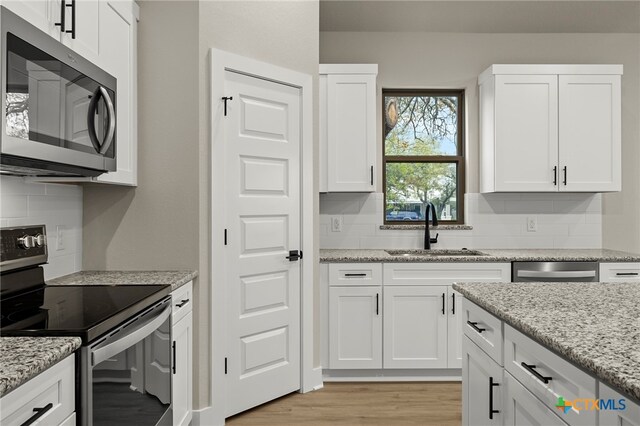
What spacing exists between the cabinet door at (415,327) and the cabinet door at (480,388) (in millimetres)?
1376

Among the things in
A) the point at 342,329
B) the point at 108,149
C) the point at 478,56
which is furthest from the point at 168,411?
the point at 478,56

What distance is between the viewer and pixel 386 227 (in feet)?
13.4

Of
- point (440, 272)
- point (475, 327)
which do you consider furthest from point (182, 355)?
point (440, 272)

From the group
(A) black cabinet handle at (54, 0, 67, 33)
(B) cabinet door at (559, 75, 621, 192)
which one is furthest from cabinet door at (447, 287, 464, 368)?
(A) black cabinet handle at (54, 0, 67, 33)

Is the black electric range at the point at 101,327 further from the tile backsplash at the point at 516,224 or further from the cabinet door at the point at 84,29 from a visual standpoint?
the tile backsplash at the point at 516,224

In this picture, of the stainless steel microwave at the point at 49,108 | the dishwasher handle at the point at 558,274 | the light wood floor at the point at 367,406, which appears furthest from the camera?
the dishwasher handle at the point at 558,274

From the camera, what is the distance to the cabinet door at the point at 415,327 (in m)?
3.45

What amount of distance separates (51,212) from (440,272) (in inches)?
95.8

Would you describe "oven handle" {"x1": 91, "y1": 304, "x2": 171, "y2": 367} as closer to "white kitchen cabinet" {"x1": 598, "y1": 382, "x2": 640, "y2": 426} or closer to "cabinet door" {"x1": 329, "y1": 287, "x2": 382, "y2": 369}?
"white kitchen cabinet" {"x1": 598, "y1": 382, "x2": 640, "y2": 426}

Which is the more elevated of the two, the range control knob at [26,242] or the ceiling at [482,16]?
the ceiling at [482,16]

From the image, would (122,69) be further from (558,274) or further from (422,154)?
(558,274)

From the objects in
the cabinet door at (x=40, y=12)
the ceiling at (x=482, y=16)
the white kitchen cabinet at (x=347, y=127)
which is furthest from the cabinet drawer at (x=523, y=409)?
the ceiling at (x=482, y=16)

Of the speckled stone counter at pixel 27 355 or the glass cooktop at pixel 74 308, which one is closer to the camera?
the speckled stone counter at pixel 27 355

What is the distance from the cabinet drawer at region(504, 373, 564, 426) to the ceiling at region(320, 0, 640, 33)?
2.95m
